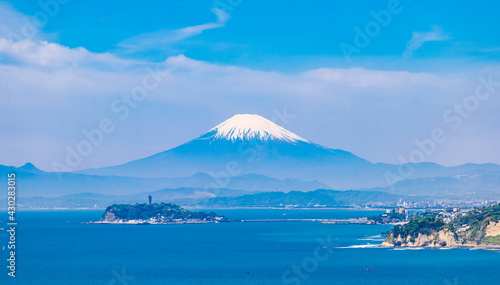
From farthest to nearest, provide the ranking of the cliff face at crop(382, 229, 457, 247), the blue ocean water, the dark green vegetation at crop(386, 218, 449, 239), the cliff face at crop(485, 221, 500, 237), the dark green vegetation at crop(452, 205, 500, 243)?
the dark green vegetation at crop(386, 218, 449, 239)
the cliff face at crop(382, 229, 457, 247)
the dark green vegetation at crop(452, 205, 500, 243)
the cliff face at crop(485, 221, 500, 237)
the blue ocean water

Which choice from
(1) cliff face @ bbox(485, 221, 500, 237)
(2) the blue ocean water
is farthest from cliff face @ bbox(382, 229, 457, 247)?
(1) cliff face @ bbox(485, 221, 500, 237)

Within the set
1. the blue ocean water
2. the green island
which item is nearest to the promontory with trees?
the green island

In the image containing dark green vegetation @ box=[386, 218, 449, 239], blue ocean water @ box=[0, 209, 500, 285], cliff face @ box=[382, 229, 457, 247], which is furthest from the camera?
dark green vegetation @ box=[386, 218, 449, 239]

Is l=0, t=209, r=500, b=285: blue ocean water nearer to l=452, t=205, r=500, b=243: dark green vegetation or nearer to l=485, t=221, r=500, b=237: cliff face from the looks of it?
l=485, t=221, r=500, b=237: cliff face

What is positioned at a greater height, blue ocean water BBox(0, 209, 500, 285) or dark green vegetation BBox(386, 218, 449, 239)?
dark green vegetation BBox(386, 218, 449, 239)

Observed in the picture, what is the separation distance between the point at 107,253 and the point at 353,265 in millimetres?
45353

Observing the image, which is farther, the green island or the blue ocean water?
the green island

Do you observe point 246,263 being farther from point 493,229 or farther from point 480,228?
point 480,228

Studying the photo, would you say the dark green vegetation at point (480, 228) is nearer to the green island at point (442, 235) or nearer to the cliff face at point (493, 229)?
the green island at point (442, 235)

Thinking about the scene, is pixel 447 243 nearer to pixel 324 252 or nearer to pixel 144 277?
pixel 324 252

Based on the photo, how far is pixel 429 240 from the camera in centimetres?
13588

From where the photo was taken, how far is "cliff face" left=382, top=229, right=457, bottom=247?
134500 millimetres

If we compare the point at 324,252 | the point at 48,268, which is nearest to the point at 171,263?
the point at 48,268

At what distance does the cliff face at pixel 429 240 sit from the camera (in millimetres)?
134500
